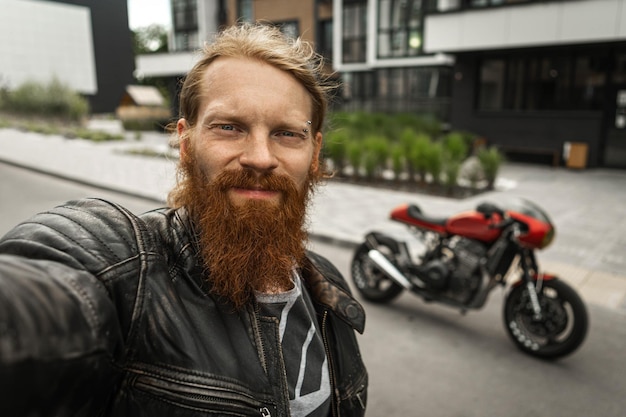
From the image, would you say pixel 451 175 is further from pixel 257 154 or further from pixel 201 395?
pixel 201 395

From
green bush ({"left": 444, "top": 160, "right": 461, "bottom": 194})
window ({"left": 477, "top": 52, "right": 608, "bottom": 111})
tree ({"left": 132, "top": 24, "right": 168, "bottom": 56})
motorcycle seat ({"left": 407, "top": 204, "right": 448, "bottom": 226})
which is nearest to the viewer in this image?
motorcycle seat ({"left": 407, "top": 204, "right": 448, "bottom": 226})

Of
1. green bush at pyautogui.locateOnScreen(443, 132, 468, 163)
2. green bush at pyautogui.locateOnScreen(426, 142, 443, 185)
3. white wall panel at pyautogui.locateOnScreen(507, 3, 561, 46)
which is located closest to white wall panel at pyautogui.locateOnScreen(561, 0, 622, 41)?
white wall panel at pyautogui.locateOnScreen(507, 3, 561, 46)

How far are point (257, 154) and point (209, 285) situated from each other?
1.02ft

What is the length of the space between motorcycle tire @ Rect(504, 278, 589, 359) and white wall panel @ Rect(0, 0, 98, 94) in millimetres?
3570

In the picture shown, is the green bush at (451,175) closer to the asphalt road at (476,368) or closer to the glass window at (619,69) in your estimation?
the asphalt road at (476,368)

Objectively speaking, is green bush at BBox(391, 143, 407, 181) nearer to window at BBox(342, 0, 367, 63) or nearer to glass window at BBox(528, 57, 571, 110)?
glass window at BBox(528, 57, 571, 110)

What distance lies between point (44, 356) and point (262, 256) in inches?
23.3

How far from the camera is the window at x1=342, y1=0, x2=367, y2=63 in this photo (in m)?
26.8

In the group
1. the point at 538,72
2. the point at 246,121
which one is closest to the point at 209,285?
the point at 246,121

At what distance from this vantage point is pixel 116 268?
841 millimetres

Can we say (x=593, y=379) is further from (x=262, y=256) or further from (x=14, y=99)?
(x=14, y=99)

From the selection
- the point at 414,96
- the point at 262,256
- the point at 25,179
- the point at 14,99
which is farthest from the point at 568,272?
the point at 14,99

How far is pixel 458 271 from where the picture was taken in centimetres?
411

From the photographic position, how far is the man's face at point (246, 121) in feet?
3.66
